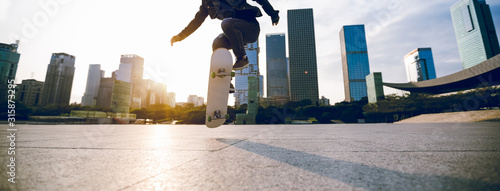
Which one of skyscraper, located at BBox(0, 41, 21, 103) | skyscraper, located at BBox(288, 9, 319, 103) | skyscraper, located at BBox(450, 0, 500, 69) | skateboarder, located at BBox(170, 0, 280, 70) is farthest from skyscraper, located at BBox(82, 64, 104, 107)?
skyscraper, located at BBox(450, 0, 500, 69)

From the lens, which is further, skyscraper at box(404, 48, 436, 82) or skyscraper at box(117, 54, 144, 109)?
skyscraper at box(404, 48, 436, 82)

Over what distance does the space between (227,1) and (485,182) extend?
3.10 meters

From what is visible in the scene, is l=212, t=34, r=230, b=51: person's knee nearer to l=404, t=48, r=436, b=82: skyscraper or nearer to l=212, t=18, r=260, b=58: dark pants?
l=212, t=18, r=260, b=58: dark pants

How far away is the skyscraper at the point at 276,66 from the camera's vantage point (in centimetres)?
11422

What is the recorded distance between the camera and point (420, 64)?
12269 cm

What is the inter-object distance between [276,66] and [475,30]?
8967cm

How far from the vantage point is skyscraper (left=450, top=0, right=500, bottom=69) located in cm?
7831

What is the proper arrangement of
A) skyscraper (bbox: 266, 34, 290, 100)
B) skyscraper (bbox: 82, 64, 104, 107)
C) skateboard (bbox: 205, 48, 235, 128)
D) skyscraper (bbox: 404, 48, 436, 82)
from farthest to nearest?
1. skyscraper (bbox: 404, 48, 436, 82)
2. skyscraper (bbox: 266, 34, 290, 100)
3. skyscraper (bbox: 82, 64, 104, 107)
4. skateboard (bbox: 205, 48, 235, 128)

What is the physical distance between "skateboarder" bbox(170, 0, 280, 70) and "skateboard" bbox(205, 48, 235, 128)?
0.22 meters

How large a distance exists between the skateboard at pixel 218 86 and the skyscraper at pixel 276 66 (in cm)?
10467

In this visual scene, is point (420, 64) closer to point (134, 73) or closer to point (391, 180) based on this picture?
point (391, 180)

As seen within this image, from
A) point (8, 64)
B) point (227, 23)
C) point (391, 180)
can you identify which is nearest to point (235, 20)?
point (227, 23)

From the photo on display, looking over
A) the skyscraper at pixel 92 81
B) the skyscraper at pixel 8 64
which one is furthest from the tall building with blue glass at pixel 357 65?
the skyscraper at pixel 92 81

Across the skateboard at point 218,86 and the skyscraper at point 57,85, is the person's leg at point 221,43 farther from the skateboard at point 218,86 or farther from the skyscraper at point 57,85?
the skyscraper at point 57,85
